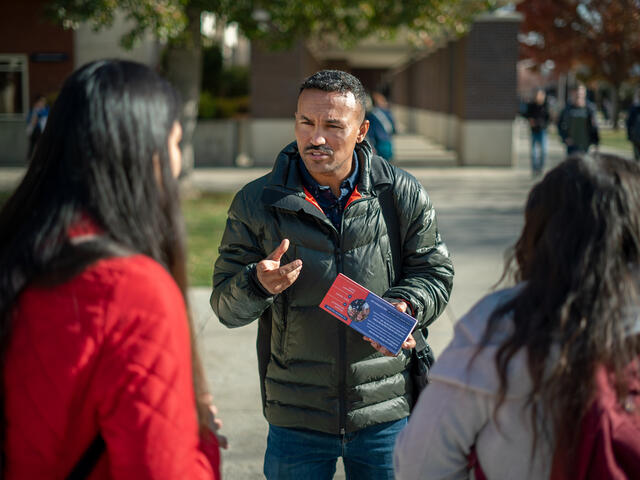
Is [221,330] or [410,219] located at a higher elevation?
[410,219]

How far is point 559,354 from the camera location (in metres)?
1.65

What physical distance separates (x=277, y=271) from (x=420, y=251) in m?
0.57

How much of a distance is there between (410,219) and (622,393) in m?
1.31

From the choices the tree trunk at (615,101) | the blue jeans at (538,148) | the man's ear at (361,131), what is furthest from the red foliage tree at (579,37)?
the man's ear at (361,131)

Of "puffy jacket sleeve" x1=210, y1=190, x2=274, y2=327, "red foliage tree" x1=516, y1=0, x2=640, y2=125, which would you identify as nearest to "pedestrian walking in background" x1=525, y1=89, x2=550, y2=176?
"puffy jacket sleeve" x1=210, y1=190, x2=274, y2=327

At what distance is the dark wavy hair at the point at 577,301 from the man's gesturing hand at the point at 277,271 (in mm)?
975

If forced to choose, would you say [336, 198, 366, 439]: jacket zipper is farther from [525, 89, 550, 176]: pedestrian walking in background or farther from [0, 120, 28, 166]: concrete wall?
[0, 120, 28, 166]: concrete wall

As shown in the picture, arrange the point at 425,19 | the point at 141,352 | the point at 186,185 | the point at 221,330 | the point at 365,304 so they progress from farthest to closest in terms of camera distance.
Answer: the point at 186,185 < the point at 425,19 < the point at 221,330 < the point at 365,304 < the point at 141,352

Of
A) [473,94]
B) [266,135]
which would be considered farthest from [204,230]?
[473,94]

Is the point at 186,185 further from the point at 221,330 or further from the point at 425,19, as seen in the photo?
the point at 221,330

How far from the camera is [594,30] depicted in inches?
1593

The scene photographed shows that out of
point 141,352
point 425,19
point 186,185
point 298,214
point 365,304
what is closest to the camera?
point 141,352

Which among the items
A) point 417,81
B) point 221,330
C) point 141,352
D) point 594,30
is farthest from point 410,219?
point 594,30

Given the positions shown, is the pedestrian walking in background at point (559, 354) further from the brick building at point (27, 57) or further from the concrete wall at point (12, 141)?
the brick building at point (27, 57)
